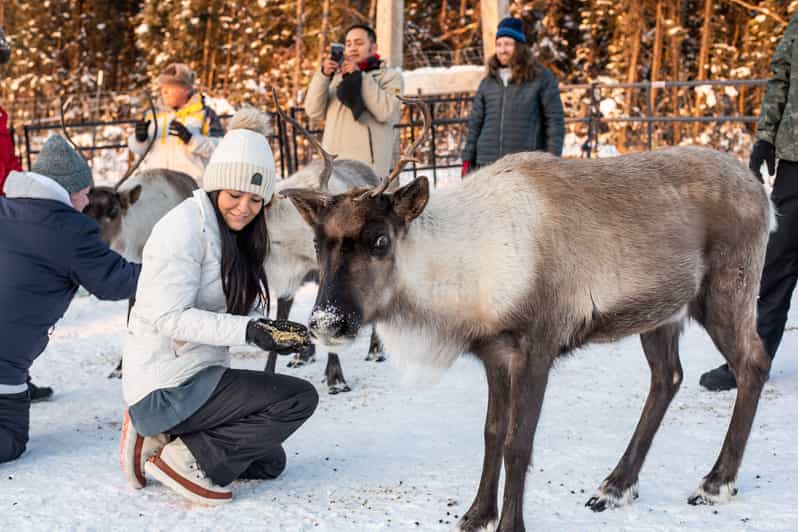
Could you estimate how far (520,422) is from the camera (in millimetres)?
3191

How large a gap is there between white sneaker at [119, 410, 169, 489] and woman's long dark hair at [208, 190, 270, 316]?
63 cm

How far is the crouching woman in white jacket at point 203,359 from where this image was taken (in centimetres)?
343

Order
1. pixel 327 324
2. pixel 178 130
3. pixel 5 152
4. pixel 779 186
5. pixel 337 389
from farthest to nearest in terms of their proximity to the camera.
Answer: pixel 178 130 → pixel 5 152 → pixel 337 389 → pixel 779 186 → pixel 327 324

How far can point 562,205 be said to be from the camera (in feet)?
11.2

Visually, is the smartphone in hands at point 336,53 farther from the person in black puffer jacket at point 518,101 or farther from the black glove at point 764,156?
the black glove at point 764,156

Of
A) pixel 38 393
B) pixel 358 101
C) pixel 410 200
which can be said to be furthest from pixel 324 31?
pixel 410 200

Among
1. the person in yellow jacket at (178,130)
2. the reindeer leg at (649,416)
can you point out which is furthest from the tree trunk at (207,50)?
the reindeer leg at (649,416)

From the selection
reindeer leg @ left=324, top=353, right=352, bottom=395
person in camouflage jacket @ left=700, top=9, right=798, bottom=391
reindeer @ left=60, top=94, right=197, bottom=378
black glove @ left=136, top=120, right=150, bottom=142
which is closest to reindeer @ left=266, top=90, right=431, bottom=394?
reindeer leg @ left=324, top=353, right=352, bottom=395

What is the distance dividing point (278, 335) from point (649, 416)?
1.62m

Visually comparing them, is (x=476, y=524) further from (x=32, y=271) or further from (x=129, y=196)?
(x=129, y=196)

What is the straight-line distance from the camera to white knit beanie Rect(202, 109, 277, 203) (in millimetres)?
3520

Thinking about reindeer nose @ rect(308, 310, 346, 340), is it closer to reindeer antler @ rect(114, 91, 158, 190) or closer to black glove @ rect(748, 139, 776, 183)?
black glove @ rect(748, 139, 776, 183)

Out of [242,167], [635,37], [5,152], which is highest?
[635,37]

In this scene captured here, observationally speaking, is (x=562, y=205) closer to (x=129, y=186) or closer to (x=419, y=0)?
(x=129, y=186)
